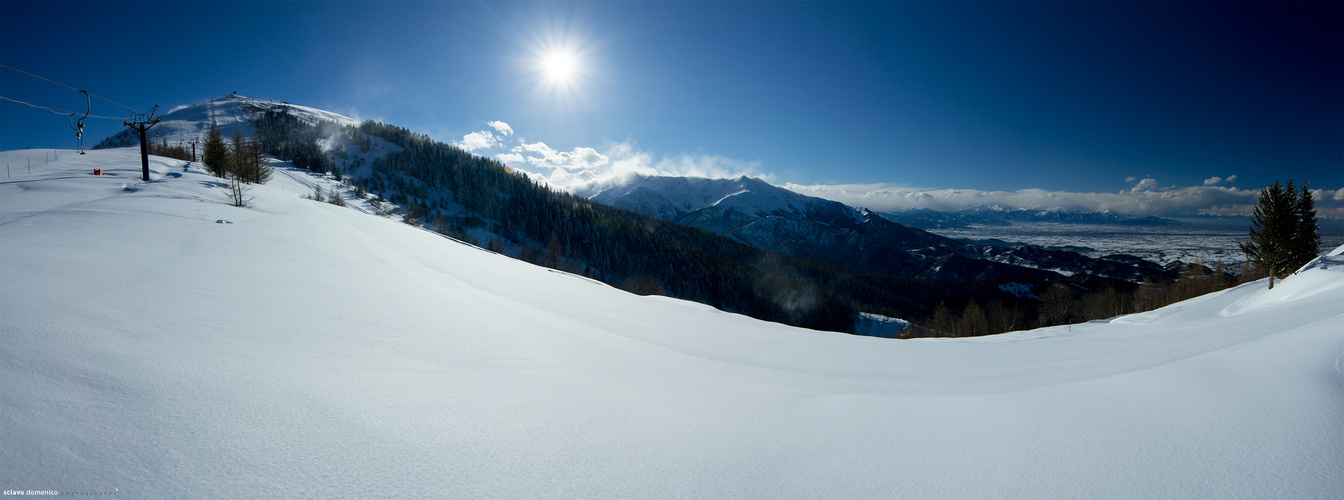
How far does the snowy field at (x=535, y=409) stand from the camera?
2027 mm

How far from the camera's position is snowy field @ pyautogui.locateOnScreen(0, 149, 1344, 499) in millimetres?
2027

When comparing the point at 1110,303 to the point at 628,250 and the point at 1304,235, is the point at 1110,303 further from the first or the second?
the point at 628,250

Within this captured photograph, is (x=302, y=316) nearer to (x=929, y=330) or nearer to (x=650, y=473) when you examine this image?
(x=650, y=473)

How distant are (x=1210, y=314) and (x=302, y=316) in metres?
28.7

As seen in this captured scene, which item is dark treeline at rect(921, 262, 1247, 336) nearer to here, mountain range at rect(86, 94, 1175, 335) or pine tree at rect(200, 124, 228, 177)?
mountain range at rect(86, 94, 1175, 335)

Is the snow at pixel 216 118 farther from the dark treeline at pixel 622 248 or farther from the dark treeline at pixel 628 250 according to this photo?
the dark treeline at pixel 622 248

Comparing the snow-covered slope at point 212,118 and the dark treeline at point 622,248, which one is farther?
the snow-covered slope at point 212,118

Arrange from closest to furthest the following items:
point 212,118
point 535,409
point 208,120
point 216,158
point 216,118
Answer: point 535,409 < point 216,158 < point 208,120 < point 212,118 < point 216,118

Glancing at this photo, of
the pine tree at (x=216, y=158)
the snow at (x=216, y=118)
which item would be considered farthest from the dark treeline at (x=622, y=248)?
the snow at (x=216, y=118)

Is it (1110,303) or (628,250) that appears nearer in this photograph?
(1110,303)

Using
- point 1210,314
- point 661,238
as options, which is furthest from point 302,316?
point 661,238

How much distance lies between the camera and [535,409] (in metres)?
2.99

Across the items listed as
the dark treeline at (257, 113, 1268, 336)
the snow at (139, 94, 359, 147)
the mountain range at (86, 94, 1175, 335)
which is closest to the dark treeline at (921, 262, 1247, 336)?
the dark treeline at (257, 113, 1268, 336)

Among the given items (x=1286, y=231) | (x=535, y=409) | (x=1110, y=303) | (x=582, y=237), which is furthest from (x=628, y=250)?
(x=535, y=409)
